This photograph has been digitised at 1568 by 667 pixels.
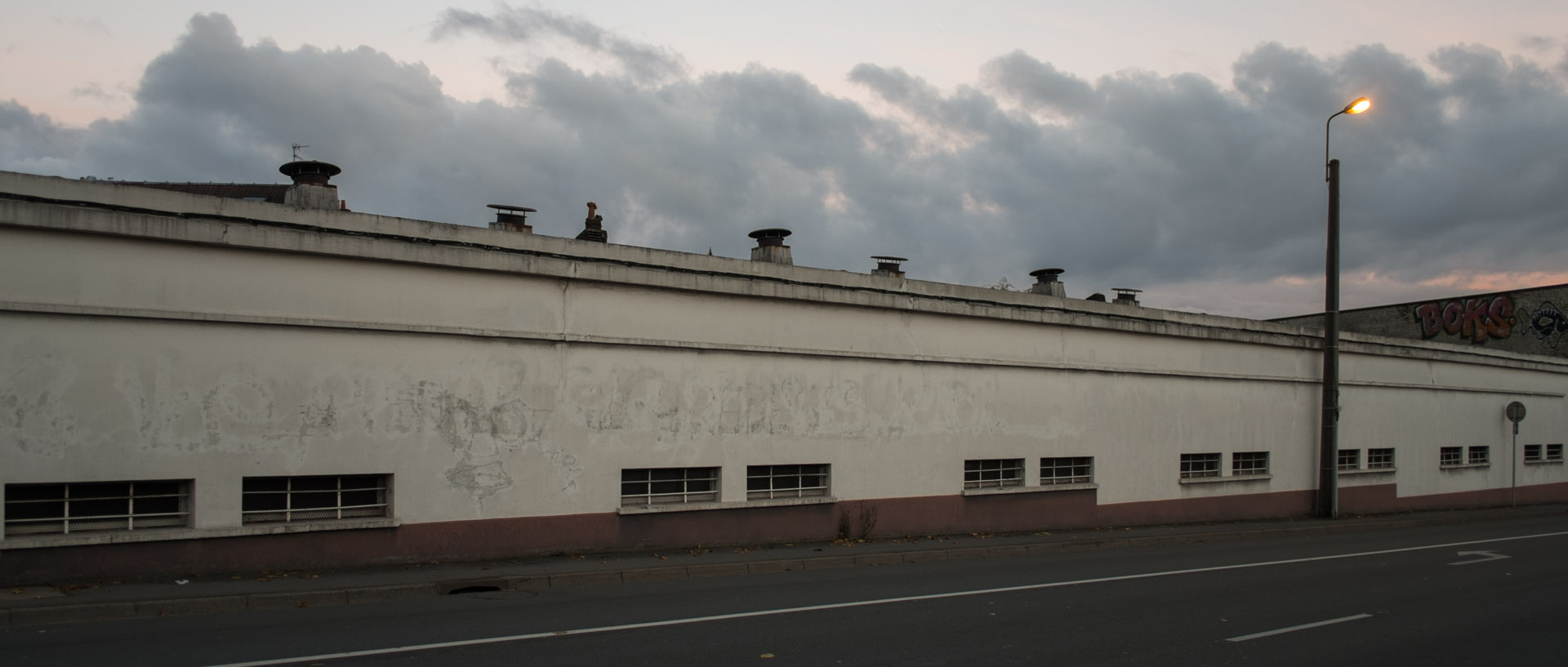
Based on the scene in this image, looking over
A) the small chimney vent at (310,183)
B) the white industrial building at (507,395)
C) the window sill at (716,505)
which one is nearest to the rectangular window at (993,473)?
the white industrial building at (507,395)

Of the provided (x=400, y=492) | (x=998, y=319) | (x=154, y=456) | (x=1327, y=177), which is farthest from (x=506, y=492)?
(x=1327, y=177)

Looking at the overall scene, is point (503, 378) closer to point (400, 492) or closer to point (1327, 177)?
point (400, 492)

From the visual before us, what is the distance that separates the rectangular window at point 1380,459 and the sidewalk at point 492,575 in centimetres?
868

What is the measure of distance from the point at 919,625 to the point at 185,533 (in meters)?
7.27

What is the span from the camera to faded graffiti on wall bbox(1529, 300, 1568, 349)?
3158 cm

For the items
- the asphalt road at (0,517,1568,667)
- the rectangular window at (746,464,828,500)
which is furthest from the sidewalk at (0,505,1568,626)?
the rectangular window at (746,464,828,500)

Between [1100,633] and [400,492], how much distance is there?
757 centimetres

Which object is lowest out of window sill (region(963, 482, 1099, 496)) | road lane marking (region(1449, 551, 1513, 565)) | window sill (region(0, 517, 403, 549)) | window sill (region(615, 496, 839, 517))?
road lane marking (region(1449, 551, 1513, 565))

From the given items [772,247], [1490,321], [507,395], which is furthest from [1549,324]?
[507,395]

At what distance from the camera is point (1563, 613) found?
34.4ft

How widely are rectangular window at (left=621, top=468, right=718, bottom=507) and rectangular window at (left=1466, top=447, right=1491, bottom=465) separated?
2333cm

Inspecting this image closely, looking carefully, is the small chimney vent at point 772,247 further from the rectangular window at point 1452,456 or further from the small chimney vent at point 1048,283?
the rectangular window at point 1452,456

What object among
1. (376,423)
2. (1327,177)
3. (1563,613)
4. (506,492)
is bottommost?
(1563,613)

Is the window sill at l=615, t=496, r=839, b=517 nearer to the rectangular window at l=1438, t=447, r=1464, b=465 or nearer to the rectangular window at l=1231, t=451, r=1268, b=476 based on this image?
the rectangular window at l=1231, t=451, r=1268, b=476
